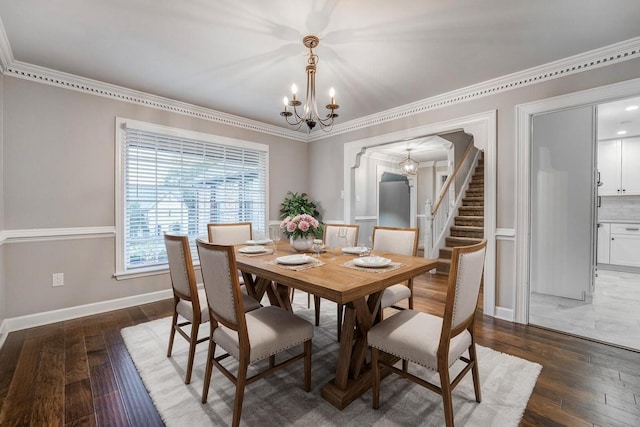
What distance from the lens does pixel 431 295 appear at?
3789 mm

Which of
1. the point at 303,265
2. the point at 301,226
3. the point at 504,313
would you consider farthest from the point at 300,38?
the point at 504,313

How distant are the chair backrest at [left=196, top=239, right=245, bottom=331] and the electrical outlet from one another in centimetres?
229

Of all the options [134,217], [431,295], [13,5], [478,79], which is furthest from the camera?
[431,295]

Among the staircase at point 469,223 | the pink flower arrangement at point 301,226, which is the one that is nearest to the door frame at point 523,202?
the staircase at point 469,223

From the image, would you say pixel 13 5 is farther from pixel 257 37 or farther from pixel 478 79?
pixel 478 79

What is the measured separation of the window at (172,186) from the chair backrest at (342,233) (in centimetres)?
84

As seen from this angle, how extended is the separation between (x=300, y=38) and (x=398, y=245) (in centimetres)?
191

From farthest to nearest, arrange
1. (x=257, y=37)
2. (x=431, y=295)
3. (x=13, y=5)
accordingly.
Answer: (x=431, y=295) → (x=257, y=37) → (x=13, y=5)

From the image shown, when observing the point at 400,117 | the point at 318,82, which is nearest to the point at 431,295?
the point at 400,117

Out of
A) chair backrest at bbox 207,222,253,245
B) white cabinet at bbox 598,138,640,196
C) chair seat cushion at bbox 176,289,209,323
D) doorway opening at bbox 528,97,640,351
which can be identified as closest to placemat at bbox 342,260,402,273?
chair seat cushion at bbox 176,289,209,323

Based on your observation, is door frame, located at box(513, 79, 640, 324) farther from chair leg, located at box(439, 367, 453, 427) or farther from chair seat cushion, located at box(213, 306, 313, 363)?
chair seat cushion, located at box(213, 306, 313, 363)

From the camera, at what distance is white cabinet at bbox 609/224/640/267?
4879mm

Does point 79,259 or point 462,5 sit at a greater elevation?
point 462,5

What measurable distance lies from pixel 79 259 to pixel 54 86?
1734 millimetres
